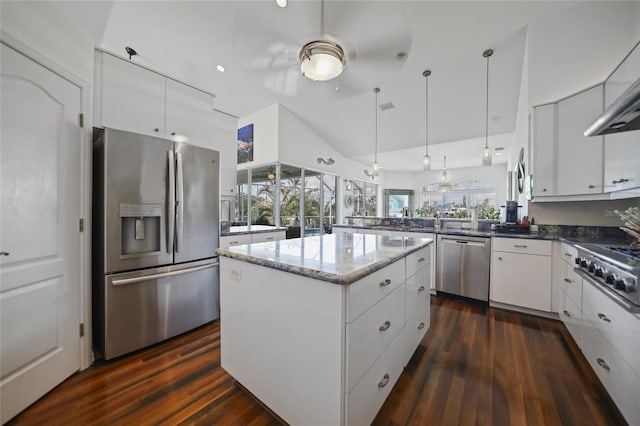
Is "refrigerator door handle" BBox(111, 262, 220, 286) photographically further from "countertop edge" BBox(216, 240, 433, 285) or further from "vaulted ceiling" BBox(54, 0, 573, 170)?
"vaulted ceiling" BBox(54, 0, 573, 170)

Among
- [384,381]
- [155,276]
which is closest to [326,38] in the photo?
[384,381]

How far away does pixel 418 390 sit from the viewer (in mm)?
1535

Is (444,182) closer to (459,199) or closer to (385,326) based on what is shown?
(459,199)

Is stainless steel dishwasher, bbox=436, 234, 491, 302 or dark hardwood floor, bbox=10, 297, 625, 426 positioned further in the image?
stainless steel dishwasher, bbox=436, 234, 491, 302

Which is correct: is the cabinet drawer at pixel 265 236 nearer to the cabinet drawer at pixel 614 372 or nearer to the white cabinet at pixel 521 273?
the white cabinet at pixel 521 273

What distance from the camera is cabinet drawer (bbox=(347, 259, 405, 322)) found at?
104 cm

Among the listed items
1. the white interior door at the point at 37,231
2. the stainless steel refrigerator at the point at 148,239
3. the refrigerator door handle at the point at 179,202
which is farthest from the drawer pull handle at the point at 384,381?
the white interior door at the point at 37,231

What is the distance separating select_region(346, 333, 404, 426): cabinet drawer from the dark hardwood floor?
0.14 m

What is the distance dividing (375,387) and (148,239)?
6.77 ft

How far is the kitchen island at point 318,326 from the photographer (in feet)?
3.39

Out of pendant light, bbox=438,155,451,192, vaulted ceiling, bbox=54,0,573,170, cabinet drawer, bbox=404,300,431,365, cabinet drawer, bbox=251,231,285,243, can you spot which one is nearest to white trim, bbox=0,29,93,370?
vaulted ceiling, bbox=54,0,573,170

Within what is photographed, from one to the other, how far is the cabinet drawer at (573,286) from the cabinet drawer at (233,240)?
3.25 meters

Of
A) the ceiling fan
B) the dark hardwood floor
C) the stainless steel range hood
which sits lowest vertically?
the dark hardwood floor

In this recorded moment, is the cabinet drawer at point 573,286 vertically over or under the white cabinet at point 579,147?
under
